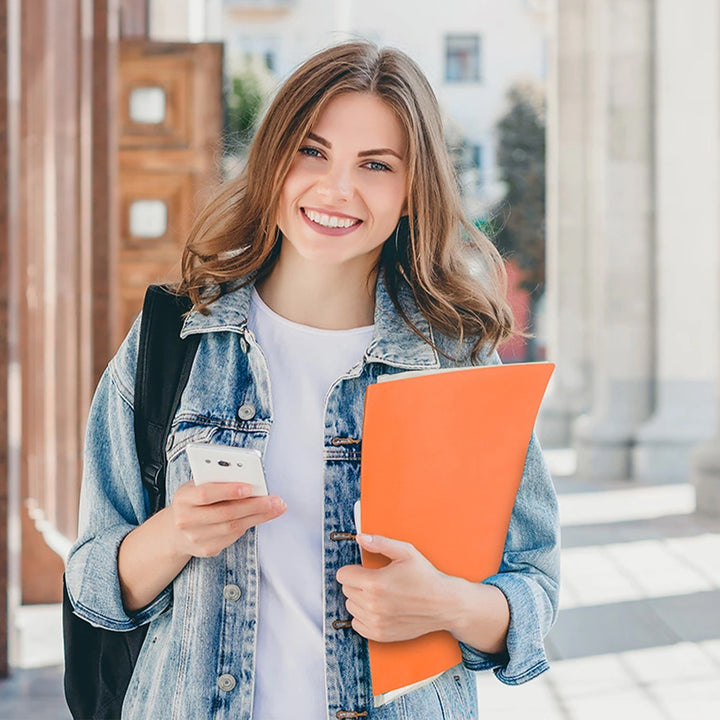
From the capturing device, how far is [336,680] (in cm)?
162

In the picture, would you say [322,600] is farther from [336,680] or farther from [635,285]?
[635,285]

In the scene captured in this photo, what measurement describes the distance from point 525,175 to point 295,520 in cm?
3309

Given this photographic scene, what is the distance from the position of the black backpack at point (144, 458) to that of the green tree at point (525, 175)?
1231 inches

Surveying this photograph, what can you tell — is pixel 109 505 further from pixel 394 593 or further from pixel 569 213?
pixel 569 213

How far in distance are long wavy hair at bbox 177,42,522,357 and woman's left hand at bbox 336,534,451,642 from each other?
0.36 meters

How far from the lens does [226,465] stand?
1.47 m

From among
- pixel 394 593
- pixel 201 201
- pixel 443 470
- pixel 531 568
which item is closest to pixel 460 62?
pixel 201 201

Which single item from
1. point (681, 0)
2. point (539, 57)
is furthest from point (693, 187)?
point (539, 57)

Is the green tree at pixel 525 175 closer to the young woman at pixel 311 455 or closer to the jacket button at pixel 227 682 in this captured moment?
the young woman at pixel 311 455

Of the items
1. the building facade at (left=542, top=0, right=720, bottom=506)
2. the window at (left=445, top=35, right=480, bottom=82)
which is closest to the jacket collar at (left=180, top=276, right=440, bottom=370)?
the building facade at (left=542, top=0, right=720, bottom=506)

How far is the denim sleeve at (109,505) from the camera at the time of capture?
5.57 feet

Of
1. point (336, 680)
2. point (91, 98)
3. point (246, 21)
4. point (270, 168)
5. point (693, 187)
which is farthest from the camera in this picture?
point (246, 21)

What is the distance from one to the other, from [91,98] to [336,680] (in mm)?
4990

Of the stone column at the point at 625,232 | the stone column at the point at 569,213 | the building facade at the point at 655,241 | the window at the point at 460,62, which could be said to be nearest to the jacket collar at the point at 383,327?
the building facade at the point at 655,241
